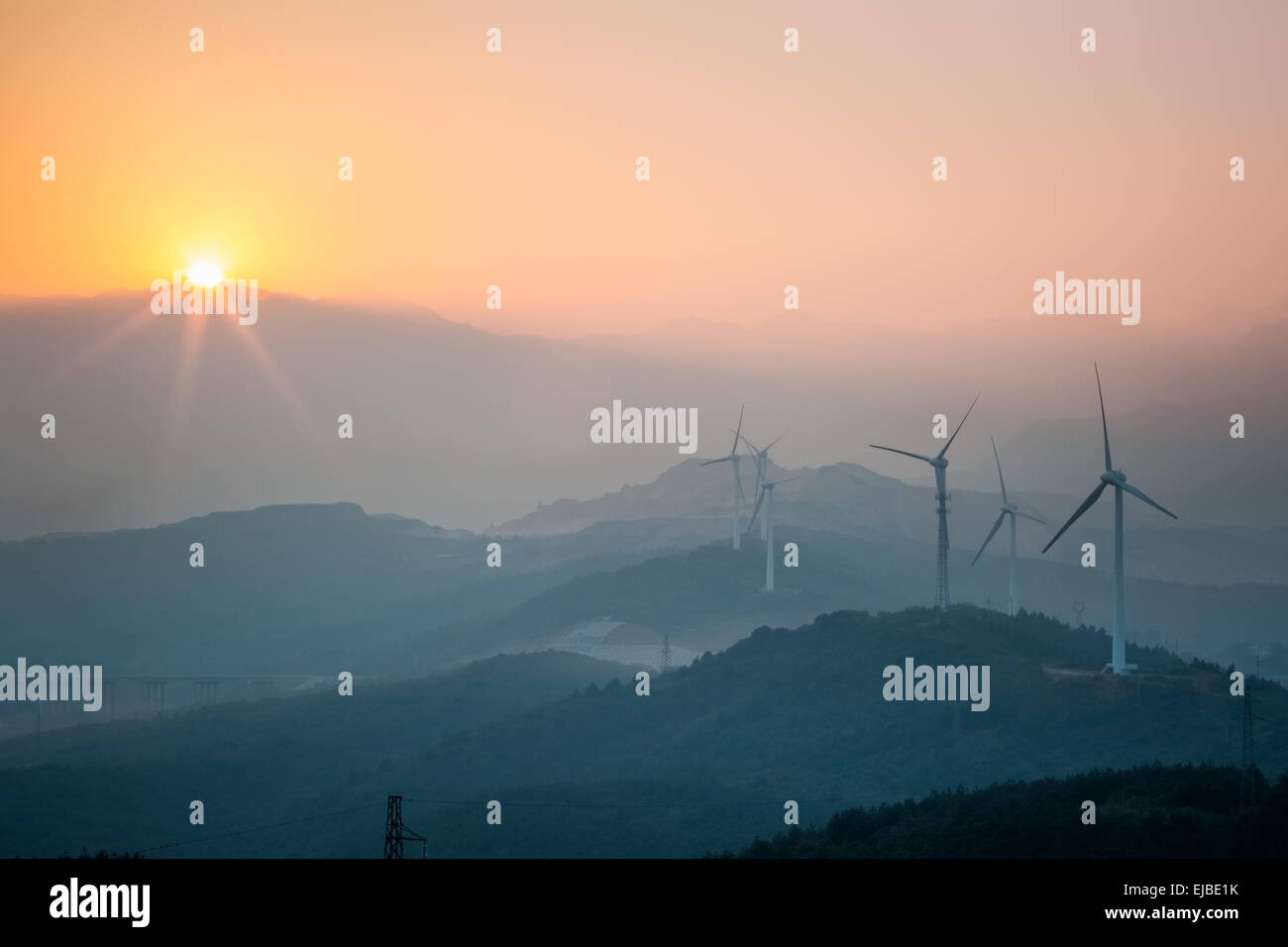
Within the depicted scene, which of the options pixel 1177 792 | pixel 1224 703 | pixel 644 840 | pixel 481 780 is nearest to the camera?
pixel 1177 792

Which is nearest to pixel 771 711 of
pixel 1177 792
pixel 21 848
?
pixel 21 848
